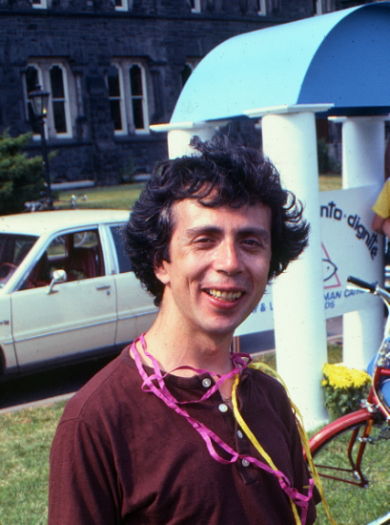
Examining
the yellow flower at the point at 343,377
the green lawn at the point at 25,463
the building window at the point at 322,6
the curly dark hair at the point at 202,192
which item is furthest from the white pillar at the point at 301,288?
the building window at the point at 322,6

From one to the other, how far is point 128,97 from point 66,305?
24486 mm

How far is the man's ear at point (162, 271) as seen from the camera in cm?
176

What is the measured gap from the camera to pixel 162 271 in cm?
179

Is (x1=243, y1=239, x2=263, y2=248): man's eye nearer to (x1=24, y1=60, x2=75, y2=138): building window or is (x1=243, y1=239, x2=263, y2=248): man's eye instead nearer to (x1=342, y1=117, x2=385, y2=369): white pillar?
(x1=342, y1=117, x2=385, y2=369): white pillar

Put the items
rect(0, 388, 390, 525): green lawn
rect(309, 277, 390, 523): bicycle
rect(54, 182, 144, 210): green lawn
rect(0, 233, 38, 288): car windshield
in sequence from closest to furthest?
rect(309, 277, 390, 523): bicycle < rect(0, 388, 390, 525): green lawn < rect(0, 233, 38, 288): car windshield < rect(54, 182, 144, 210): green lawn

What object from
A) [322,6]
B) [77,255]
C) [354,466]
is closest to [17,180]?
[77,255]

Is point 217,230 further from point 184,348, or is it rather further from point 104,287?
point 104,287

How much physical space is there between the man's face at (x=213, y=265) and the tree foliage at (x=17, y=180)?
16.2 metres

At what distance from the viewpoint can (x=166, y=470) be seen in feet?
5.15

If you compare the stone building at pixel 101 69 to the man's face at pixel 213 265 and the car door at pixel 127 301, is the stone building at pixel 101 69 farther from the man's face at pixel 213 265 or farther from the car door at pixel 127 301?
the man's face at pixel 213 265

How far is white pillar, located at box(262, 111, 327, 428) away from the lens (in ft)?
16.9

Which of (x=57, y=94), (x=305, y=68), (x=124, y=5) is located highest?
(x=124, y=5)

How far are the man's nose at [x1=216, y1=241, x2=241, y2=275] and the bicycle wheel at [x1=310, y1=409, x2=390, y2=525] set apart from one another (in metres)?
2.38

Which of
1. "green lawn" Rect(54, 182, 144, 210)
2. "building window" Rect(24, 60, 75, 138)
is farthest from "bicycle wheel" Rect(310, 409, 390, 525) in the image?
"building window" Rect(24, 60, 75, 138)
